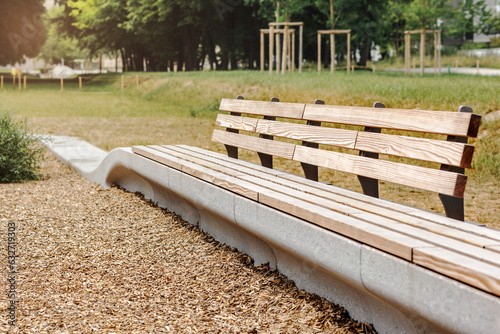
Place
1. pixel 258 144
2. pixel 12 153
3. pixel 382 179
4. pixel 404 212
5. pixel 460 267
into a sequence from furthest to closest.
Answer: pixel 12 153 < pixel 258 144 < pixel 382 179 < pixel 404 212 < pixel 460 267

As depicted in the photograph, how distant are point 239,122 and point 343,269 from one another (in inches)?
113

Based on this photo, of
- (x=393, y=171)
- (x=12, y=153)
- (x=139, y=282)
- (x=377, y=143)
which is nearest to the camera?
(x=393, y=171)

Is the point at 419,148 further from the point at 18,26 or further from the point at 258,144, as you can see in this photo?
the point at 18,26

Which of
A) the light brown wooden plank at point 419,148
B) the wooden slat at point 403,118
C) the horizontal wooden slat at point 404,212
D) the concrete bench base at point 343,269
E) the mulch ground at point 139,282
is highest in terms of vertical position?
the wooden slat at point 403,118

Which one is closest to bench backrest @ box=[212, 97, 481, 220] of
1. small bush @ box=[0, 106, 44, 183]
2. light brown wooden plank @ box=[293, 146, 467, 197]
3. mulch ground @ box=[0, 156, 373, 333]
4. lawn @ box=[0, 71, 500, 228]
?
light brown wooden plank @ box=[293, 146, 467, 197]

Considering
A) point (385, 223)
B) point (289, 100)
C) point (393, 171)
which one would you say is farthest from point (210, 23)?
point (385, 223)

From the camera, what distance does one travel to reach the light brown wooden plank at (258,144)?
15.4 feet

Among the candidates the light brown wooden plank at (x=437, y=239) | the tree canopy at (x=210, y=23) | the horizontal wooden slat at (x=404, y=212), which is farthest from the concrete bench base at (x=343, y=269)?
the tree canopy at (x=210, y=23)

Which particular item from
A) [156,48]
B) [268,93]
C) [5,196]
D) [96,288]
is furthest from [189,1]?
[96,288]

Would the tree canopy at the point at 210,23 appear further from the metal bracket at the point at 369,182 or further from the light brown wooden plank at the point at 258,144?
the metal bracket at the point at 369,182

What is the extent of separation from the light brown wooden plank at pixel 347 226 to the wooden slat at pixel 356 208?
8 centimetres

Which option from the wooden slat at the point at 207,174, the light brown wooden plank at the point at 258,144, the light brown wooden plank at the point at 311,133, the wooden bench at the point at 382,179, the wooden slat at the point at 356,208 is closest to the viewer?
the wooden bench at the point at 382,179

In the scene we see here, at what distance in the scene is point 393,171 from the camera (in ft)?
11.5

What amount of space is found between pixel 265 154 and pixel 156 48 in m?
43.2
